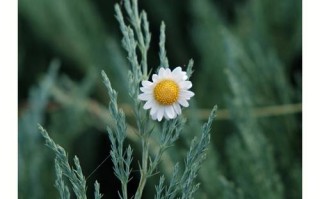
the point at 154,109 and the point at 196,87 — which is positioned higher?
the point at 196,87

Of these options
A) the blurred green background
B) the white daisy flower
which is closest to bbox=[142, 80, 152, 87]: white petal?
the white daisy flower

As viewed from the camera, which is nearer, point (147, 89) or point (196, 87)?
point (147, 89)

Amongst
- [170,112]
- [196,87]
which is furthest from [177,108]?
[196,87]

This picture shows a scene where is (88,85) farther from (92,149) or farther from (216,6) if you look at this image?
(216,6)

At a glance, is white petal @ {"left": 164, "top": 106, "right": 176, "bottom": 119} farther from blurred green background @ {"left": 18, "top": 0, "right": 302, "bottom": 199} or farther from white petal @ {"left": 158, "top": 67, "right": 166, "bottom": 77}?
blurred green background @ {"left": 18, "top": 0, "right": 302, "bottom": 199}

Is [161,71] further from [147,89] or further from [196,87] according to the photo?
[196,87]
